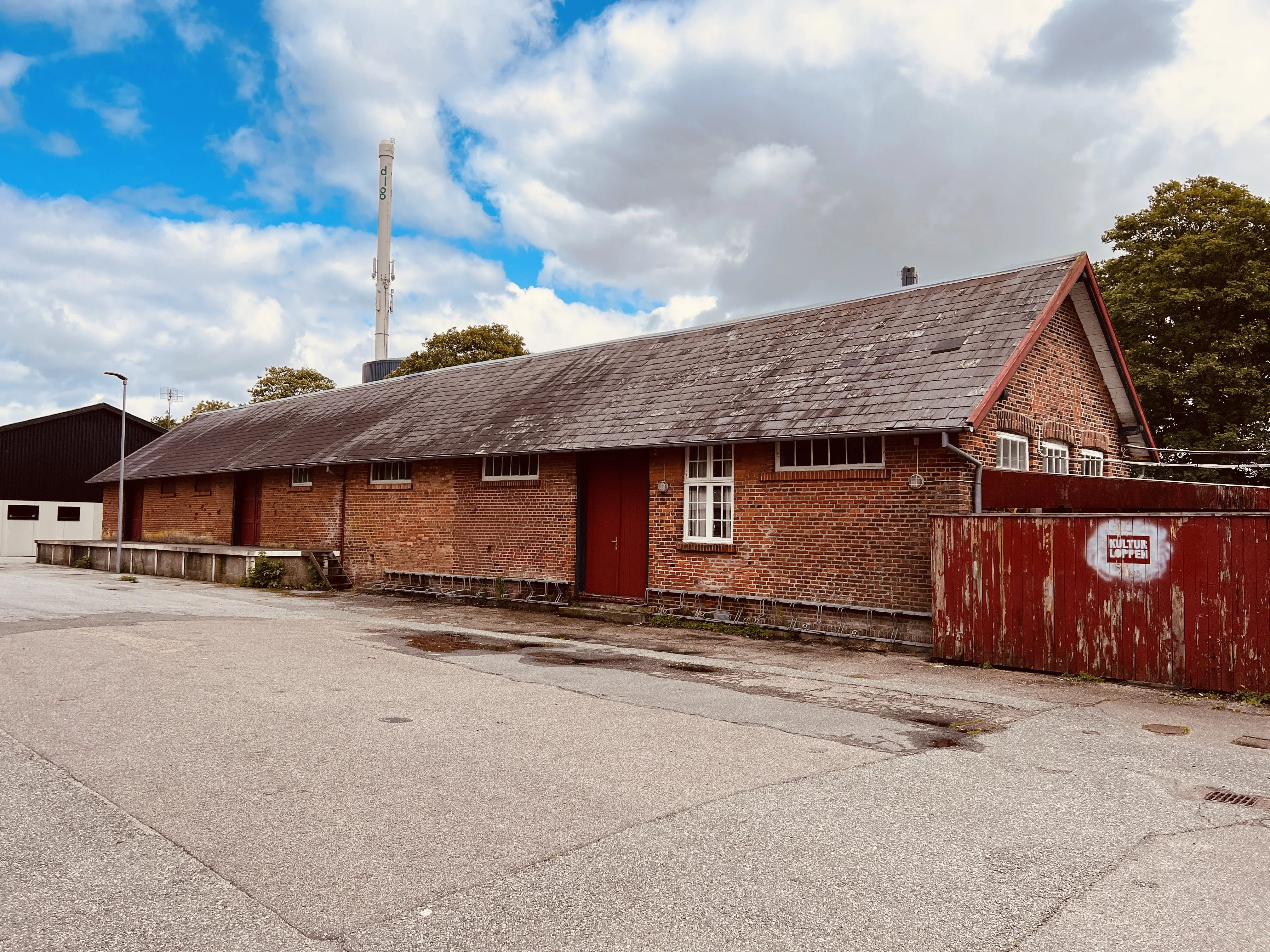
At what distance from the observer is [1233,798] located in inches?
214

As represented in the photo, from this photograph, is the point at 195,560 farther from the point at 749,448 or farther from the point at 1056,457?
the point at 1056,457

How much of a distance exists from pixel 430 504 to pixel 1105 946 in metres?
17.3

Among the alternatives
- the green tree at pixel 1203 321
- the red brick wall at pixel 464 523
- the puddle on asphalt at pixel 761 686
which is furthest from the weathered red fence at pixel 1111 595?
the green tree at pixel 1203 321

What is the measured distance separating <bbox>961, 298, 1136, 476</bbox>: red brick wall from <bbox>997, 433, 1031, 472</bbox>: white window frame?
0.06 m

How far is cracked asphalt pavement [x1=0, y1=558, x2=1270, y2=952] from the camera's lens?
11.7 feet

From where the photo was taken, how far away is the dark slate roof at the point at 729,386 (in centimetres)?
1260

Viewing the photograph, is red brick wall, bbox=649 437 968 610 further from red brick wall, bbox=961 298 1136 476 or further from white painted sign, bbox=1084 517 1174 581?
white painted sign, bbox=1084 517 1174 581

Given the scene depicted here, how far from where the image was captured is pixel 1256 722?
25.2 ft

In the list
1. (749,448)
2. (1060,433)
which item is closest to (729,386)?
(749,448)

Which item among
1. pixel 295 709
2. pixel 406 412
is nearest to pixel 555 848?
pixel 295 709

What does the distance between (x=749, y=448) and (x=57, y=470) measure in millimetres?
37055

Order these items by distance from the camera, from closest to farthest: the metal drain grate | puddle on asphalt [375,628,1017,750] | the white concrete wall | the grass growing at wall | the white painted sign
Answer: the metal drain grate < puddle on asphalt [375,628,1017,750] < the white painted sign < the grass growing at wall < the white concrete wall

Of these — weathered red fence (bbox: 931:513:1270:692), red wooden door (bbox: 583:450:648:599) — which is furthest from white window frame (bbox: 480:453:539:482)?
weathered red fence (bbox: 931:513:1270:692)

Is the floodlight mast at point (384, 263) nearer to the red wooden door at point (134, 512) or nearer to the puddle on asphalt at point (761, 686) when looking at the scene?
the red wooden door at point (134, 512)
